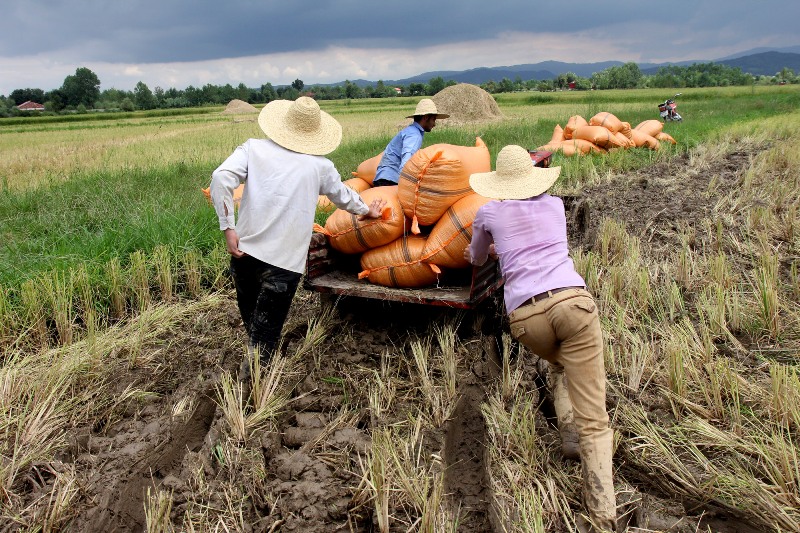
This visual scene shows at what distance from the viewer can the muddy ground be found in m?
2.49

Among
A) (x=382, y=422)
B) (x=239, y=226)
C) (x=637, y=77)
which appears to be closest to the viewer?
(x=382, y=422)

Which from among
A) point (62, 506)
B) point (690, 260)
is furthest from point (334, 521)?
point (690, 260)

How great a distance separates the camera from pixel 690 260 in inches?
199

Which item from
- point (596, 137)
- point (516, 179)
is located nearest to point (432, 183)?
point (516, 179)

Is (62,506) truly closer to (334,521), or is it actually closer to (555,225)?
(334,521)

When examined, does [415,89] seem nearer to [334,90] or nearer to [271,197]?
[334,90]

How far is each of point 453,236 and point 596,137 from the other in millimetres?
8426

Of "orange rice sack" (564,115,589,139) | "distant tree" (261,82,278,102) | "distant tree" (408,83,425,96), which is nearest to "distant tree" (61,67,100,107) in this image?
"distant tree" (261,82,278,102)

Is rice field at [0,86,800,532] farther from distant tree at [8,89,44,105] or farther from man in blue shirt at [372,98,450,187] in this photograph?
distant tree at [8,89,44,105]

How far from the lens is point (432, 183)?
388 centimetres

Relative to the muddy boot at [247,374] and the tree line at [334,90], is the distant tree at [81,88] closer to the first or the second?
the tree line at [334,90]

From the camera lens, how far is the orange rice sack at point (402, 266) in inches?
154

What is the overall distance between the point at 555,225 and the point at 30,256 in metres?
4.73

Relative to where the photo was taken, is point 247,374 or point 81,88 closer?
point 247,374
